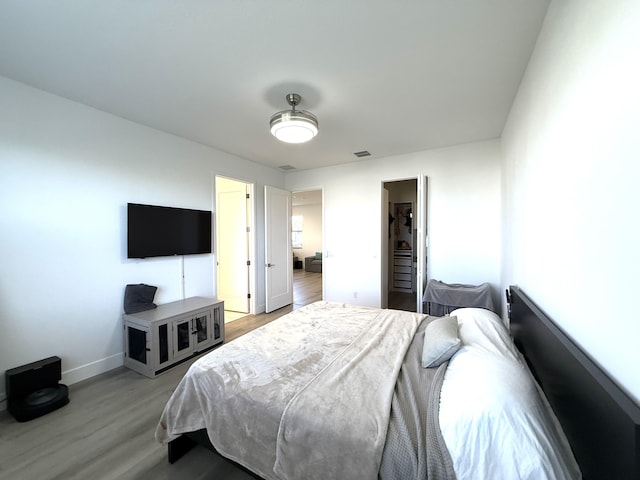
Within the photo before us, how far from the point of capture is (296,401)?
3.95 feet

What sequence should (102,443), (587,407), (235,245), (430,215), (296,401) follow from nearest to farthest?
(587,407) < (296,401) < (102,443) < (430,215) < (235,245)

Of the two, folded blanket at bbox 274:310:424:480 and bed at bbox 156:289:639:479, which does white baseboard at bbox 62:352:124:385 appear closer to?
bed at bbox 156:289:639:479

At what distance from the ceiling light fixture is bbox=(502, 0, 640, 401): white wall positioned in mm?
1638

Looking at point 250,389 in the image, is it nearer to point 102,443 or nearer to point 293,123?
point 102,443

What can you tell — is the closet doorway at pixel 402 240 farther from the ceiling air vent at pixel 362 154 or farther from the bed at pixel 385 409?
the bed at pixel 385 409

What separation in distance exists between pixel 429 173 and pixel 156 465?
4254 mm

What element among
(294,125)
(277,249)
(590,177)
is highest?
(294,125)

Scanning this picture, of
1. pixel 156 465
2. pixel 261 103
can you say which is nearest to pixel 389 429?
pixel 156 465

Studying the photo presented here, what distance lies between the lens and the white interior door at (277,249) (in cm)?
452

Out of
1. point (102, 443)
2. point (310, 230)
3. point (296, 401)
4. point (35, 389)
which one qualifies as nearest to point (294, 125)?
point (296, 401)

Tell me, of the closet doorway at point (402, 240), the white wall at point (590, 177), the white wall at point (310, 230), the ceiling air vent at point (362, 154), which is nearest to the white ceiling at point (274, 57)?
the white wall at point (590, 177)

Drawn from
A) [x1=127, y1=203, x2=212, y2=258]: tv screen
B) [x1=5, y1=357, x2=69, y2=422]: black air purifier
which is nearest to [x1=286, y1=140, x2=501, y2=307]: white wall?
[x1=127, y1=203, x2=212, y2=258]: tv screen

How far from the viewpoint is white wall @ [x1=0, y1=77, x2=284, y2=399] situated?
2113 mm

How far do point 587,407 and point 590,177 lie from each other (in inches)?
31.7
